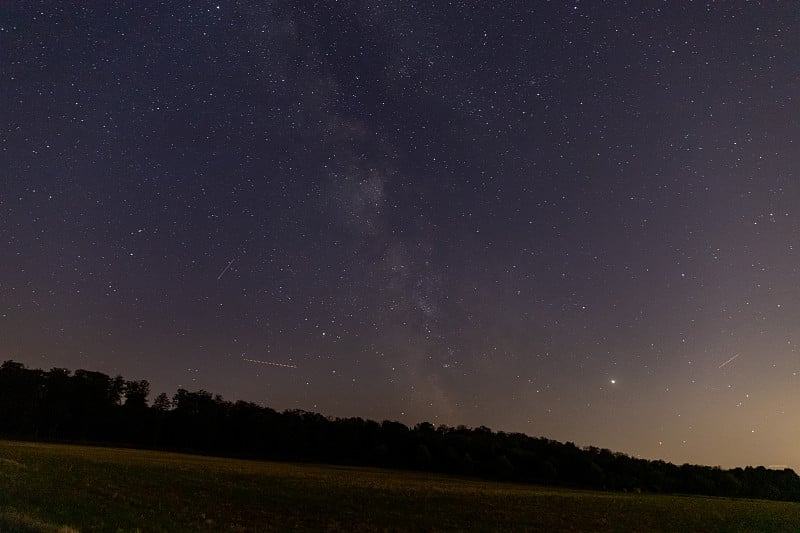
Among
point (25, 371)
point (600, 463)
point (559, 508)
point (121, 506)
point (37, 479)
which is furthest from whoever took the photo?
point (25, 371)

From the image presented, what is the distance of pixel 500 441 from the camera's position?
126000mm

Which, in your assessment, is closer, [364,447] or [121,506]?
[121,506]

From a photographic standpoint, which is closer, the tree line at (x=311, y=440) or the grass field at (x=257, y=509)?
the grass field at (x=257, y=509)

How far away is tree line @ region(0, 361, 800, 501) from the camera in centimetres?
10650

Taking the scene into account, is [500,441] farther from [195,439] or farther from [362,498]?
[362,498]

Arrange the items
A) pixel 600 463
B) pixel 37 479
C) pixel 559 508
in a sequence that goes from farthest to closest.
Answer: pixel 600 463 → pixel 559 508 → pixel 37 479

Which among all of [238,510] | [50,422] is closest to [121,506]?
[238,510]

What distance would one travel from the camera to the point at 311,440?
4697 inches

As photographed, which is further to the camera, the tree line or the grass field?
the tree line

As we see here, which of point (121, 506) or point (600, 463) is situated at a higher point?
point (600, 463)

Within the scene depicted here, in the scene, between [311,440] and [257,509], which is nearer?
[257,509]

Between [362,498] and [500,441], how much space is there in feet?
335

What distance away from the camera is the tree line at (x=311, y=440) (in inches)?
4193

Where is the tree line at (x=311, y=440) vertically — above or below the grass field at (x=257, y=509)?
above
